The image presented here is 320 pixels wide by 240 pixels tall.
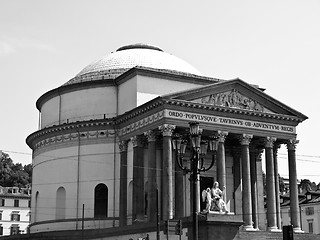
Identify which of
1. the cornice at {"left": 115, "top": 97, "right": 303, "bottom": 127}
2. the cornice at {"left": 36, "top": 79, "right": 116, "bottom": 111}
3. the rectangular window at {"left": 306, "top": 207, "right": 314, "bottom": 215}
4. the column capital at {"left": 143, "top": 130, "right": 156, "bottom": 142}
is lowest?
the rectangular window at {"left": 306, "top": 207, "right": 314, "bottom": 215}

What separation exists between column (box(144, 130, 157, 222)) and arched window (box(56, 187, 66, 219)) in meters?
12.0

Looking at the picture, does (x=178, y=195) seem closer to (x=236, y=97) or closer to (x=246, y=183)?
(x=246, y=183)

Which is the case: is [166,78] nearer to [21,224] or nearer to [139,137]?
[139,137]

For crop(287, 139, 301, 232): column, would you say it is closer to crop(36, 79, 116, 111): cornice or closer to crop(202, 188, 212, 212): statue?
crop(202, 188, 212, 212): statue

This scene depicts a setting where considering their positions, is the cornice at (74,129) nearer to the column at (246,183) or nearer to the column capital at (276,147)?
the column at (246,183)

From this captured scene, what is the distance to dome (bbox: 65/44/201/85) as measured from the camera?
198ft

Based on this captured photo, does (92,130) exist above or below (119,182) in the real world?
above

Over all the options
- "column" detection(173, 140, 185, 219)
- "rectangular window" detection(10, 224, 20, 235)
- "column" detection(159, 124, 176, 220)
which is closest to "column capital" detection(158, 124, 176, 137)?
"column" detection(159, 124, 176, 220)

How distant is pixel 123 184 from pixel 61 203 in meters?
8.08

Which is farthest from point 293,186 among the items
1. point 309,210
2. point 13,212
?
point 13,212

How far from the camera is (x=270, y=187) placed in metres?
52.8

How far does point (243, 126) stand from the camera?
52406 mm

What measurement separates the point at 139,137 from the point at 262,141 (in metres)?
11.1

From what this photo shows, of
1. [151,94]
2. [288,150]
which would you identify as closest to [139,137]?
[151,94]
